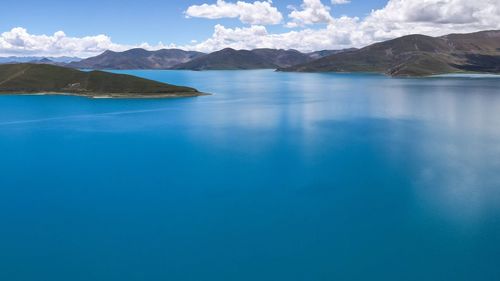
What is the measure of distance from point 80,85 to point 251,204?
146 m

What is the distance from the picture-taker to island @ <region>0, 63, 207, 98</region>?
152m

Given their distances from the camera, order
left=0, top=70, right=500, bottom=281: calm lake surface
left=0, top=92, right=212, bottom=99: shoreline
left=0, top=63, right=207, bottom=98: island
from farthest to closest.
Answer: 1. left=0, top=63, right=207, bottom=98: island
2. left=0, top=92, right=212, bottom=99: shoreline
3. left=0, top=70, right=500, bottom=281: calm lake surface

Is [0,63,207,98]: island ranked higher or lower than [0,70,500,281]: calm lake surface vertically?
higher

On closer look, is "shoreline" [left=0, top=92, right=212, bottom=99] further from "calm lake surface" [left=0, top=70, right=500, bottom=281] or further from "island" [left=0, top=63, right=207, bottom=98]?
"calm lake surface" [left=0, top=70, right=500, bottom=281]

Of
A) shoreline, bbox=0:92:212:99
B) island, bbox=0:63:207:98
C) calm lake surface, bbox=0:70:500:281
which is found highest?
island, bbox=0:63:207:98

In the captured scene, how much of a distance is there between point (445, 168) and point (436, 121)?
4305 centimetres

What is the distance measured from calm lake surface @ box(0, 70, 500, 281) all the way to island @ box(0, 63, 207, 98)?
7251 cm

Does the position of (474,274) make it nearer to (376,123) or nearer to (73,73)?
(376,123)

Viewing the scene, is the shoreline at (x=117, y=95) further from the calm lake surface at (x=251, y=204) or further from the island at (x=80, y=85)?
the calm lake surface at (x=251, y=204)

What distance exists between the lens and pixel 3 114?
103500 mm

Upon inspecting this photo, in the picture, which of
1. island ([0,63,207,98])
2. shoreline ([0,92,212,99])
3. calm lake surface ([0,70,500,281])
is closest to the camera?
calm lake surface ([0,70,500,281])

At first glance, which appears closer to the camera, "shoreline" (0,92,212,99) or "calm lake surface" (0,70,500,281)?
"calm lake surface" (0,70,500,281)

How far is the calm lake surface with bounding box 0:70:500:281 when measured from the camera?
1069 inches

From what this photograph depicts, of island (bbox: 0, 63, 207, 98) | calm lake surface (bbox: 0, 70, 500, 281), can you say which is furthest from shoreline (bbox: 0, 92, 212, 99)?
calm lake surface (bbox: 0, 70, 500, 281)
